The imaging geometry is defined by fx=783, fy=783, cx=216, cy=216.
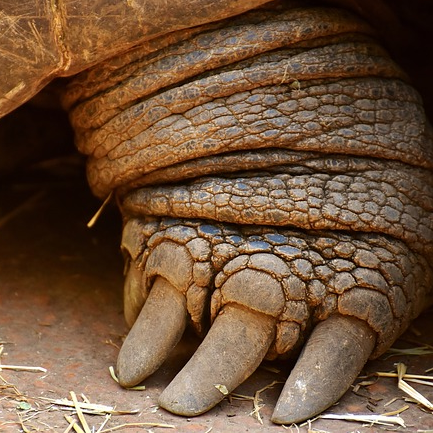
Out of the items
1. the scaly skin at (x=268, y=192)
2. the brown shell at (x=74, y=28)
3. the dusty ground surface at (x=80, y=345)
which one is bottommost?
the dusty ground surface at (x=80, y=345)

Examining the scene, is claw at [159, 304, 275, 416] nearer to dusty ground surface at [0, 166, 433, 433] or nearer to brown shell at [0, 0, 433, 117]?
dusty ground surface at [0, 166, 433, 433]

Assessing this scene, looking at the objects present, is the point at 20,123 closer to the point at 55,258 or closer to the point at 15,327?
the point at 55,258

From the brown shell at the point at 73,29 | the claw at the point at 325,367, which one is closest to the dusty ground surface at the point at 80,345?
the claw at the point at 325,367

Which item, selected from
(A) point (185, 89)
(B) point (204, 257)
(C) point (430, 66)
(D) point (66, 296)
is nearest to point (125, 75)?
(A) point (185, 89)

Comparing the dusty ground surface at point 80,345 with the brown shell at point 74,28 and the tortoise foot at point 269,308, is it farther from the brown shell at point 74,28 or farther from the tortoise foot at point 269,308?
the brown shell at point 74,28

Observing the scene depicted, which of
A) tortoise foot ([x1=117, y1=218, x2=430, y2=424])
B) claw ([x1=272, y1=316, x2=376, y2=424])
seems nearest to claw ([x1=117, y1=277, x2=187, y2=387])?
tortoise foot ([x1=117, y1=218, x2=430, y2=424])

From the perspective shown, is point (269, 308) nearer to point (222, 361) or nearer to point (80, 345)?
point (222, 361)
